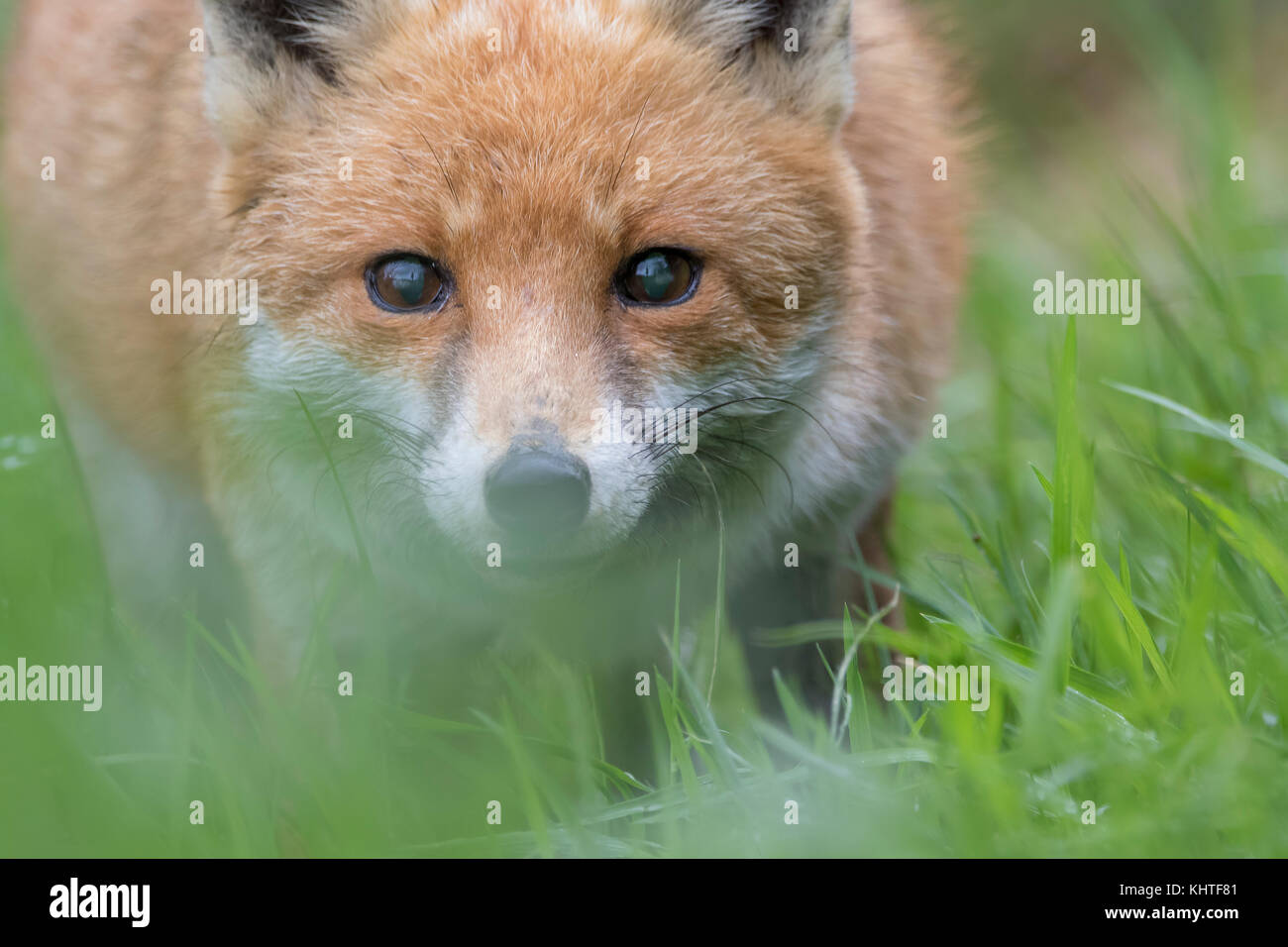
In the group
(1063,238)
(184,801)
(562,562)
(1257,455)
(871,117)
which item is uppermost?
(1063,238)

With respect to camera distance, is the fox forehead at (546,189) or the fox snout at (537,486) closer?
the fox snout at (537,486)

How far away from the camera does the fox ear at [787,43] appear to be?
13.0ft

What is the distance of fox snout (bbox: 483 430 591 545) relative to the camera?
122 inches

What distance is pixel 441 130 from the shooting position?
11.9 ft

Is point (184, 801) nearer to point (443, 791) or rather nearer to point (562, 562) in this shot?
point (443, 791)

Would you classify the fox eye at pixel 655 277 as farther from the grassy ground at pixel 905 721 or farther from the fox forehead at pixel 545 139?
the grassy ground at pixel 905 721

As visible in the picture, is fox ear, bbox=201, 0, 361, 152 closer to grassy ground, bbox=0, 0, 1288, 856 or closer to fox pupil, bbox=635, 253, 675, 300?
fox pupil, bbox=635, 253, 675, 300

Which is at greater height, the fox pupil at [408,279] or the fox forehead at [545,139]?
the fox forehead at [545,139]

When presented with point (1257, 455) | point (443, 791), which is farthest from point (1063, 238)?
point (443, 791)
